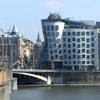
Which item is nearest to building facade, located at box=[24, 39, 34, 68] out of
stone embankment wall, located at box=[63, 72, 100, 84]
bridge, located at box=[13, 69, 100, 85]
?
bridge, located at box=[13, 69, 100, 85]

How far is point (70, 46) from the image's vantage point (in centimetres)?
10731

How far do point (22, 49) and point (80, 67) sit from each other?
33722mm

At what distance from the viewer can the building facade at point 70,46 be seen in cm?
10612

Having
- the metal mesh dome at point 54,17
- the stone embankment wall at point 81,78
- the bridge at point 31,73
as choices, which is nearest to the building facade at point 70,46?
the metal mesh dome at point 54,17

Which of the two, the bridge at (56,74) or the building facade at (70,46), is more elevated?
the building facade at (70,46)

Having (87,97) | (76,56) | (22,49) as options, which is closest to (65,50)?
(76,56)

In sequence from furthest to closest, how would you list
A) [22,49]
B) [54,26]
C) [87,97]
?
[22,49], [54,26], [87,97]

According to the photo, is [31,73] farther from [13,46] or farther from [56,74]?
[13,46]

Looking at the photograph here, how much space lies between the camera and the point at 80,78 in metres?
97.9

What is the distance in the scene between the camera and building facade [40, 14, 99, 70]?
10612 centimetres

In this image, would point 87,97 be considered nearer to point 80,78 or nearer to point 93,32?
point 80,78

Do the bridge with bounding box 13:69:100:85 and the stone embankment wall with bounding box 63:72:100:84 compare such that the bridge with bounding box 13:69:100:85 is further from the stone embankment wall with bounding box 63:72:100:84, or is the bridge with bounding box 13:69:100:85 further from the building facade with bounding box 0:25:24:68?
the building facade with bounding box 0:25:24:68

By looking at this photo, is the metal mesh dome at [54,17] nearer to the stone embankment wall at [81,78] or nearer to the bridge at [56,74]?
the bridge at [56,74]

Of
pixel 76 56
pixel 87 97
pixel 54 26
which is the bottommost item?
pixel 87 97
